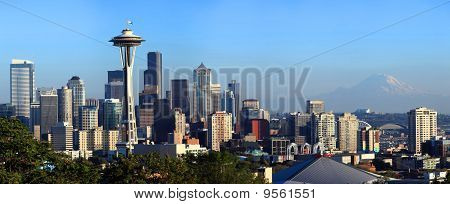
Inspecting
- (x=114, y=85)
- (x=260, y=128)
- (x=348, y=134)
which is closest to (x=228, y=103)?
(x=114, y=85)

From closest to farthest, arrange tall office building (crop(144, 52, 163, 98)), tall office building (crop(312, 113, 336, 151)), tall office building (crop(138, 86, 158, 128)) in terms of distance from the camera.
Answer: tall office building (crop(144, 52, 163, 98))
tall office building (crop(138, 86, 158, 128))
tall office building (crop(312, 113, 336, 151))

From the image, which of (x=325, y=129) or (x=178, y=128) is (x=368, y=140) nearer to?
(x=325, y=129)

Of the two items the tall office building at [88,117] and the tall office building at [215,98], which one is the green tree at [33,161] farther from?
the tall office building at [88,117]

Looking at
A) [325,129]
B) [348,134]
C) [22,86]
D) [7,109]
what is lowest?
[348,134]

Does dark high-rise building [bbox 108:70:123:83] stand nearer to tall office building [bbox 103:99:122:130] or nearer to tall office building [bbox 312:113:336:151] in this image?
tall office building [bbox 103:99:122:130]

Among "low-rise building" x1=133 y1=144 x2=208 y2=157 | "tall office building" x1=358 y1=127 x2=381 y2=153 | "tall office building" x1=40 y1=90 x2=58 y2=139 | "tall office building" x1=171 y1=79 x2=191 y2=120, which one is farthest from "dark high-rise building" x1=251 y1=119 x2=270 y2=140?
"tall office building" x1=40 y1=90 x2=58 y2=139

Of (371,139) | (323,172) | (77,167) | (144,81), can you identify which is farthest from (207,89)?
(371,139)
